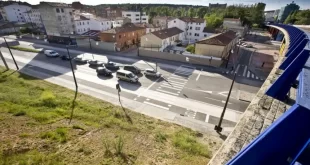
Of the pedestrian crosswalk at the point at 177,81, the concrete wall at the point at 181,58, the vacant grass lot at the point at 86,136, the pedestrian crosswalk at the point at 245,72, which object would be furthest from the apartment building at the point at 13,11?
the pedestrian crosswalk at the point at 245,72

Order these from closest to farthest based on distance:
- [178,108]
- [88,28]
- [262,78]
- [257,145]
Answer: [257,145], [178,108], [262,78], [88,28]

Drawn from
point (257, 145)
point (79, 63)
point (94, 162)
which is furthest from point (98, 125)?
point (79, 63)

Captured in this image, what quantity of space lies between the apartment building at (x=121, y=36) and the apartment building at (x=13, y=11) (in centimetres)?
7023

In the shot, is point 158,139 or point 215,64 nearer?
point 158,139

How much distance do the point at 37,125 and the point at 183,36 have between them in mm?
47340

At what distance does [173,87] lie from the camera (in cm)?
2261

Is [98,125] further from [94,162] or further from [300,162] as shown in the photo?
[300,162]

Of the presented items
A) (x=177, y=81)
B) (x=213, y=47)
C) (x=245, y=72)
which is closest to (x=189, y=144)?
(x=177, y=81)

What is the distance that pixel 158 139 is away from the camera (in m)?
12.3

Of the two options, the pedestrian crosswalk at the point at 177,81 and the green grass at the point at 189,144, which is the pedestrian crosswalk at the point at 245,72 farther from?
the green grass at the point at 189,144

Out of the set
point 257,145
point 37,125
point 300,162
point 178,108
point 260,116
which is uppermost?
point 257,145

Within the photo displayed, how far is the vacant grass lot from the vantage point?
9867 millimetres

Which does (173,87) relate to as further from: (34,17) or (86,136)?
(34,17)

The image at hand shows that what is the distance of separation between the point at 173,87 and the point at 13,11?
9812 cm
